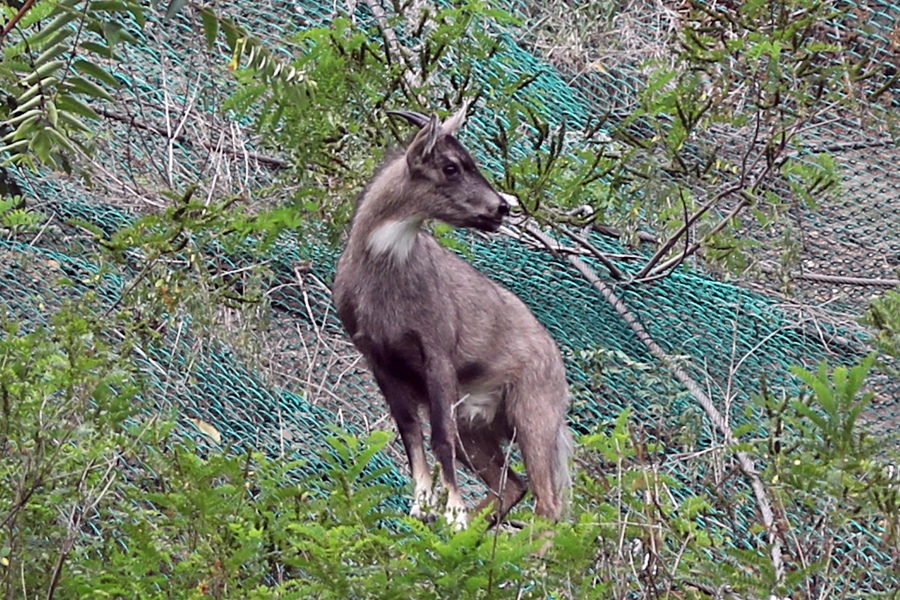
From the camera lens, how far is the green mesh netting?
745cm

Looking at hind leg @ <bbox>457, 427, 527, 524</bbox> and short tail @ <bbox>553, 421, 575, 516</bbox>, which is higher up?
short tail @ <bbox>553, 421, 575, 516</bbox>

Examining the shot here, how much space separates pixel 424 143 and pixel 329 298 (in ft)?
7.84

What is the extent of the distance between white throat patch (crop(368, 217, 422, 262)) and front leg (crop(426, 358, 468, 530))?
52cm

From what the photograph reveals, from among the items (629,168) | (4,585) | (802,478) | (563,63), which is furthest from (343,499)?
(563,63)

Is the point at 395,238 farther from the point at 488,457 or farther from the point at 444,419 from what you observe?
the point at 488,457

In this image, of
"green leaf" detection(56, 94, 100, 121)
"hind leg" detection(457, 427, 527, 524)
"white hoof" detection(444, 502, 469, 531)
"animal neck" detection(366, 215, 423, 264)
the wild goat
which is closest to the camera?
"green leaf" detection(56, 94, 100, 121)

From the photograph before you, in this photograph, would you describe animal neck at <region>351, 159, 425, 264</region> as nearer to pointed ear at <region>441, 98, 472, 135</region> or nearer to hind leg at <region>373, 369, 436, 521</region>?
pointed ear at <region>441, 98, 472, 135</region>

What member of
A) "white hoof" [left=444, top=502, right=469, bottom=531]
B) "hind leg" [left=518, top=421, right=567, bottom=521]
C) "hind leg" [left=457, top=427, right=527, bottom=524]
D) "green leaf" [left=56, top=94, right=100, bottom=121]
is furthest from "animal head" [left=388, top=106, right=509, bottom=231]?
"green leaf" [left=56, top=94, right=100, bottom=121]

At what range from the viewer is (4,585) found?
5.22 meters

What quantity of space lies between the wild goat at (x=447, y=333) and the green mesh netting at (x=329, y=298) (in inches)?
19.3

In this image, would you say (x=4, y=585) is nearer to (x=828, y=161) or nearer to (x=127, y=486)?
(x=127, y=486)

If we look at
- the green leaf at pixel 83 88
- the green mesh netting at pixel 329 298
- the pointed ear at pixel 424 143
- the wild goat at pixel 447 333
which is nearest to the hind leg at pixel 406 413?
the wild goat at pixel 447 333

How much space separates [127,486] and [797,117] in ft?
12.1

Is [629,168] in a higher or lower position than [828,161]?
lower
